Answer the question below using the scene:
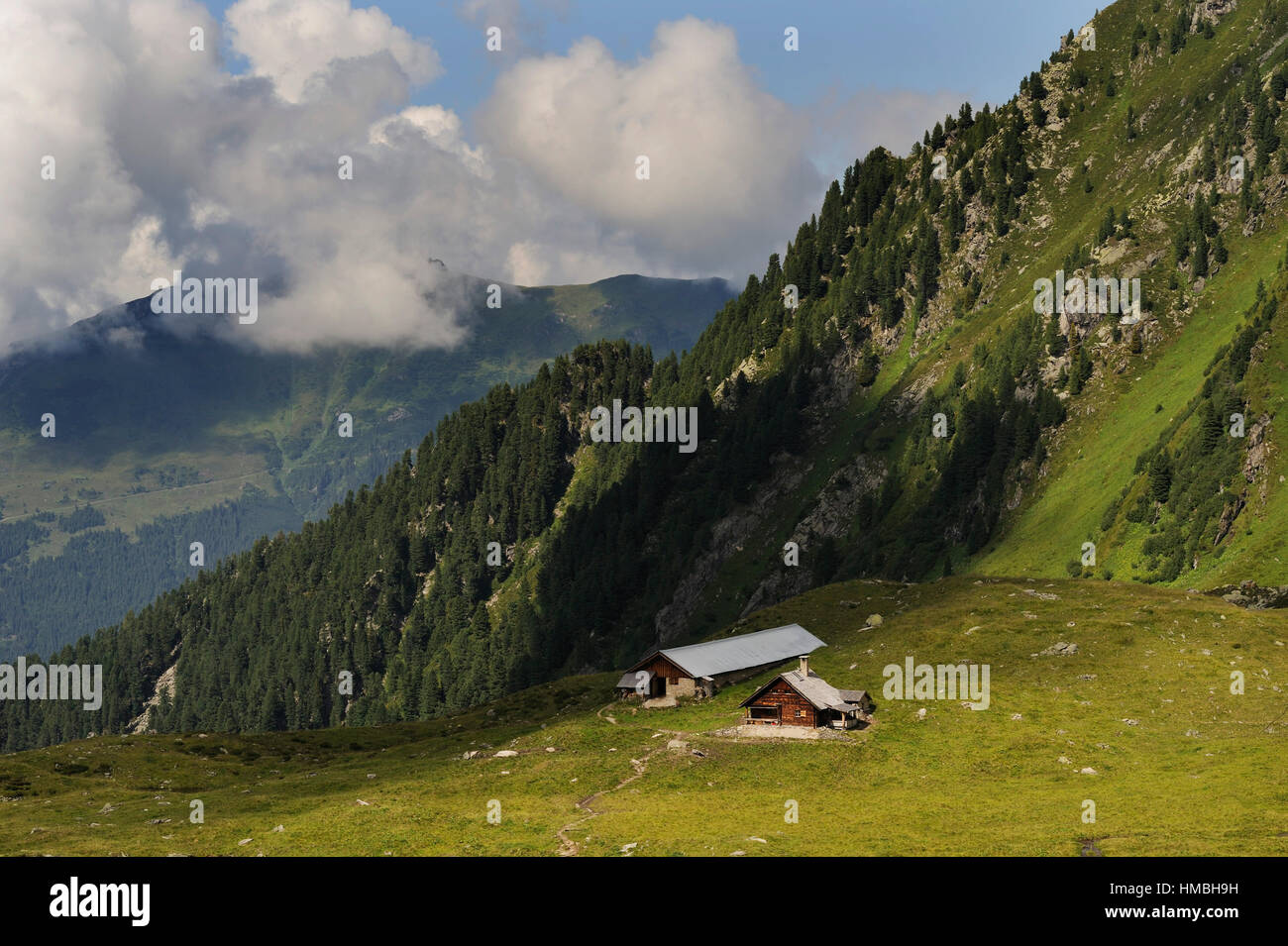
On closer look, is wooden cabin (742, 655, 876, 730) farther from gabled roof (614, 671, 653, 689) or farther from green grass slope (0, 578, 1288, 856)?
gabled roof (614, 671, 653, 689)

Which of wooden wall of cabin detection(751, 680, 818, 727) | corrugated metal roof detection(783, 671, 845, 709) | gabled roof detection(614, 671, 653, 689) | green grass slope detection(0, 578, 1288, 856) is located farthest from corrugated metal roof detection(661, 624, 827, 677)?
corrugated metal roof detection(783, 671, 845, 709)

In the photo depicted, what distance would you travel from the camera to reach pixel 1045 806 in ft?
219

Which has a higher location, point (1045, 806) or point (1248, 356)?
point (1248, 356)

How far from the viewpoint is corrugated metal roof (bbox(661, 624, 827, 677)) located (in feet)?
353

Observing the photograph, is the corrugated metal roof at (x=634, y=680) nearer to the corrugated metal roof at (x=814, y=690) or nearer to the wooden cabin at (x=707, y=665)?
the wooden cabin at (x=707, y=665)

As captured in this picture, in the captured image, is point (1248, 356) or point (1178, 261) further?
point (1178, 261)

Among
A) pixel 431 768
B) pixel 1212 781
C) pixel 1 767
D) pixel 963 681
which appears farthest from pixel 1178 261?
pixel 1 767

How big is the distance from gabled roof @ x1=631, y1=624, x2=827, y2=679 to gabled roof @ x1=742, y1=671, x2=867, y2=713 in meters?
17.1

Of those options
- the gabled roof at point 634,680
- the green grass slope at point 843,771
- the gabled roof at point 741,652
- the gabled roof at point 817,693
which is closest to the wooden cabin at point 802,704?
the gabled roof at point 817,693

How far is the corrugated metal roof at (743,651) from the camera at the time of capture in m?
108
